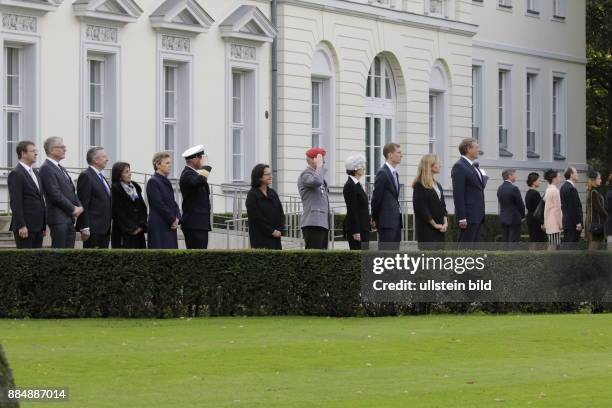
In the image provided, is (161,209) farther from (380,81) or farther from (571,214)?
(380,81)

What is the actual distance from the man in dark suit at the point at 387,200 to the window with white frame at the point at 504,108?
25.6m

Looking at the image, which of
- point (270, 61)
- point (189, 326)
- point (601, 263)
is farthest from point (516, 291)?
point (270, 61)

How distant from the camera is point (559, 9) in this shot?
50.7 meters

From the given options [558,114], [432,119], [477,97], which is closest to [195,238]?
[432,119]

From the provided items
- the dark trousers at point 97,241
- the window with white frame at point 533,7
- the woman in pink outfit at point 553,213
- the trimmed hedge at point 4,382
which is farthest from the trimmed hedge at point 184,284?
the window with white frame at point 533,7

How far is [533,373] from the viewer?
1398 cm

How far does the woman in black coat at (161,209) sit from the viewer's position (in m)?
21.4

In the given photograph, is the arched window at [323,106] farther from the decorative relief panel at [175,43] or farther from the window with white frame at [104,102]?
the window with white frame at [104,102]

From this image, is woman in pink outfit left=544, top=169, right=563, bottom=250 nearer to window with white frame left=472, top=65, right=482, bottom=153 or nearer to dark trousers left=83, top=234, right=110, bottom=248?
dark trousers left=83, top=234, right=110, bottom=248

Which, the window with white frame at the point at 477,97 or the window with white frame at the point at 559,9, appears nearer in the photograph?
the window with white frame at the point at 477,97

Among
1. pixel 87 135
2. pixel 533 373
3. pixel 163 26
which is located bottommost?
pixel 533 373

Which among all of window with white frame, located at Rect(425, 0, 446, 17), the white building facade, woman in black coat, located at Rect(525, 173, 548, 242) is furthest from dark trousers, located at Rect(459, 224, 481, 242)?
window with white frame, located at Rect(425, 0, 446, 17)

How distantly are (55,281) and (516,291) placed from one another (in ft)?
16.9

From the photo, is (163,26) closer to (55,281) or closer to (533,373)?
(55,281)
